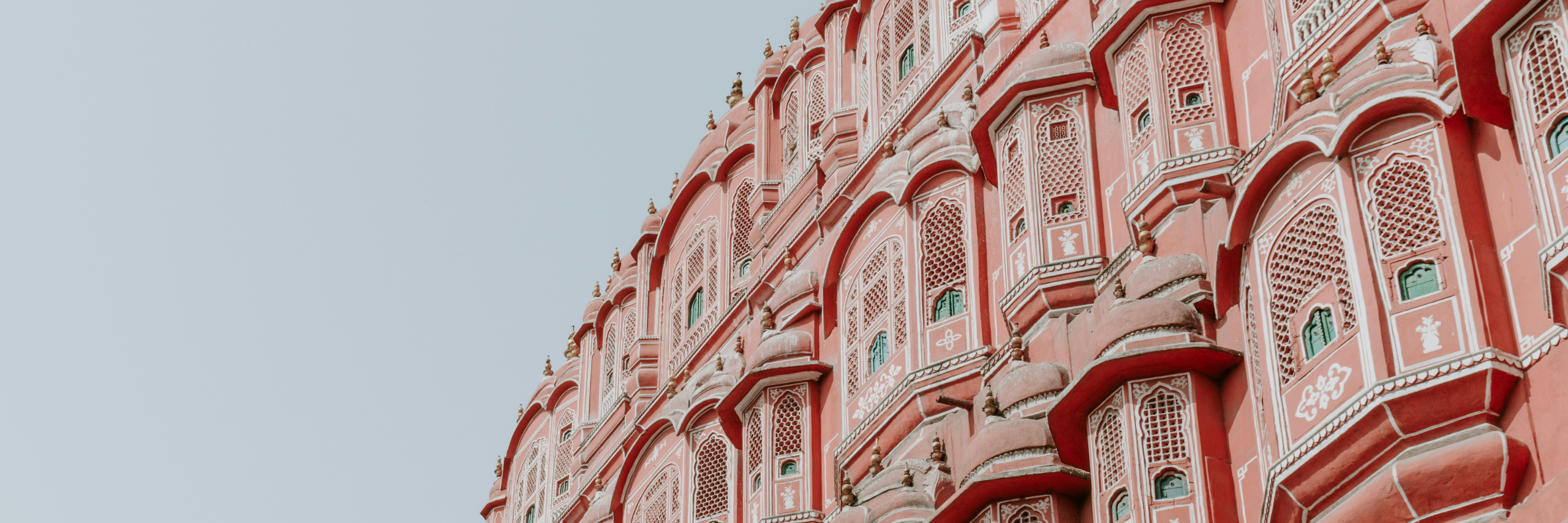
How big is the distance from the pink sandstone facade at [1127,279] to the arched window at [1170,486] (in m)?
0.08

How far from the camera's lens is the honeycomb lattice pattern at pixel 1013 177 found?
22.2m

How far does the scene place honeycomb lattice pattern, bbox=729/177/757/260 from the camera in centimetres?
3058

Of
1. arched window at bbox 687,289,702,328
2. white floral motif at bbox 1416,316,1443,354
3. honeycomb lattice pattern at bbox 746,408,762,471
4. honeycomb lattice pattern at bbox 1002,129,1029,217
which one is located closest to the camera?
white floral motif at bbox 1416,316,1443,354

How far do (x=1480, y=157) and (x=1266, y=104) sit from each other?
3849 millimetres

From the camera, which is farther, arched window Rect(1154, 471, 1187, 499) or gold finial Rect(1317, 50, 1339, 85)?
gold finial Rect(1317, 50, 1339, 85)

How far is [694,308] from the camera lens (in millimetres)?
31656

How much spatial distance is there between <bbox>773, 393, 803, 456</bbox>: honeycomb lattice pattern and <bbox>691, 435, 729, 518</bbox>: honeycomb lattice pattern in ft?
5.34

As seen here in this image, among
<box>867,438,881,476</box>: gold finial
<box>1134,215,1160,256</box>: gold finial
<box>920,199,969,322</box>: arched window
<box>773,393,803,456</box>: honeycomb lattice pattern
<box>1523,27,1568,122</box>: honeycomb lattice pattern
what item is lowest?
<box>867,438,881,476</box>: gold finial

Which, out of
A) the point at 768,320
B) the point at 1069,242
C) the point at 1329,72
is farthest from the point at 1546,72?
the point at 768,320

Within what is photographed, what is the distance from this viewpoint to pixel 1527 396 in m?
14.7

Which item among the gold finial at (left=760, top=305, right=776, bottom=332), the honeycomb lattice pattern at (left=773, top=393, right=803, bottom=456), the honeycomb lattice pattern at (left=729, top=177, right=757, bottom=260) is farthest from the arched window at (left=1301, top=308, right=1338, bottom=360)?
the honeycomb lattice pattern at (left=729, top=177, right=757, bottom=260)

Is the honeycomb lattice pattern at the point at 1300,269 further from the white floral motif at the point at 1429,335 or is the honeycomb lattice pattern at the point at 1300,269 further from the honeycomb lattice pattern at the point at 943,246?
the honeycomb lattice pattern at the point at 943,246

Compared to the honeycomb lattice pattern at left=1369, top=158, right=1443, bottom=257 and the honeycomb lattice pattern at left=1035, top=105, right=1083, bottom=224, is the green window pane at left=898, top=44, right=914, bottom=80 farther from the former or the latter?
the honeycomb lattice pattern at left=1369, top=158, right=1443, bottom=257

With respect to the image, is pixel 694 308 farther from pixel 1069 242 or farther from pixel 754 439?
pixel 1069 242
